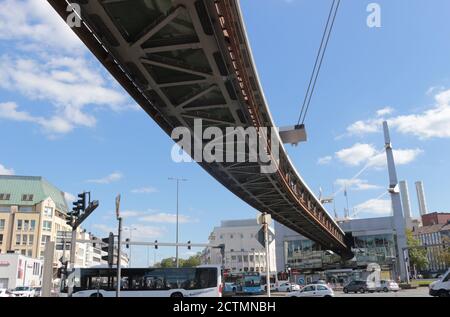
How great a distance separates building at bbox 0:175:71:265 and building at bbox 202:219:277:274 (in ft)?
139

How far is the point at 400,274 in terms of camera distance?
8631cm

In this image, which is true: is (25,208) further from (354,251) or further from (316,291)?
(316,291)

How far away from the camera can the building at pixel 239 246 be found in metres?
118

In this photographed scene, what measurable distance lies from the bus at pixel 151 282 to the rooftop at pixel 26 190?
7342cm

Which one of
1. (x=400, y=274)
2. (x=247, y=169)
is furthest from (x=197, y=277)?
(x=400, y=274)

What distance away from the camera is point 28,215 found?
96438mm

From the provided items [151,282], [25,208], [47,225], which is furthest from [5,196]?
[151,282]

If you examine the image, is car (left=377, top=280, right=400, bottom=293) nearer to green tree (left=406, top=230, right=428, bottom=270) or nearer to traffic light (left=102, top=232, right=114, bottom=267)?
traffic light (left=102, top=232, right=114, bottom=267)

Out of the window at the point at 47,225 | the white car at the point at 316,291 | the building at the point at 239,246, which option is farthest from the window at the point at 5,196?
the white car at the point at 316,291

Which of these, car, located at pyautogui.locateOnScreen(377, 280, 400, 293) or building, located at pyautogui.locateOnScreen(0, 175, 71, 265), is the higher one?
building, located at pyautogui.locateOnScreen(0, 175, 71, 265)

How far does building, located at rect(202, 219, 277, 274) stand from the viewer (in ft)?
389

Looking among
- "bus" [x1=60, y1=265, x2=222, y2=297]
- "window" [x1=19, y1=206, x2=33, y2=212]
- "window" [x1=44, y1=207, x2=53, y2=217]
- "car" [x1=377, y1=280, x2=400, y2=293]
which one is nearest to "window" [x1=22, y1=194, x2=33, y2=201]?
"window" [x1=19, y1=206, x2=33, y2=212]

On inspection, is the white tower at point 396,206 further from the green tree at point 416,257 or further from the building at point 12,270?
the building at point 12,270
